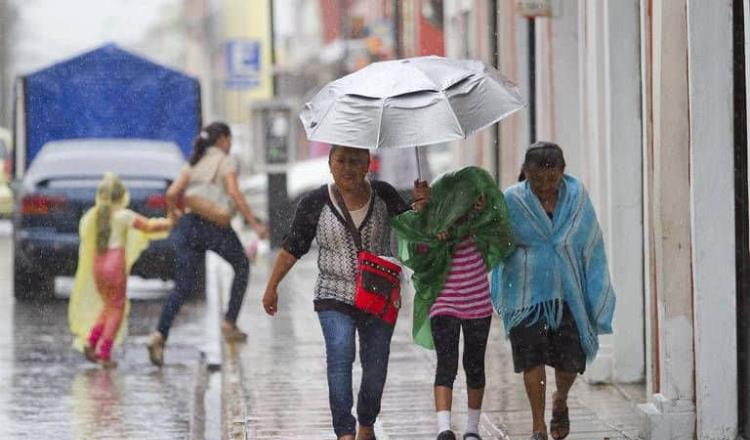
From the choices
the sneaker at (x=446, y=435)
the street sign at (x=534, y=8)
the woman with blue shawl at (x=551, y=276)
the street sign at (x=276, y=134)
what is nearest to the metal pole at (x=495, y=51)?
the street sign at (x=534, y=8)

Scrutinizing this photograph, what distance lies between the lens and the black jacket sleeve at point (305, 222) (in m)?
8.24

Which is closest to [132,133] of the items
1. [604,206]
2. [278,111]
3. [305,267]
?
[278,111]

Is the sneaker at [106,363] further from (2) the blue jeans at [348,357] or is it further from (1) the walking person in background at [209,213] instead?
(2) the blue jeans at [348,357]

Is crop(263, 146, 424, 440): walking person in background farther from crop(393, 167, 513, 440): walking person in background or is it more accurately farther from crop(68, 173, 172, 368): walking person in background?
crop(68, 173, 172, 368): walking person in background

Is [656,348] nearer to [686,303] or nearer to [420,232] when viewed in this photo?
[686,303]

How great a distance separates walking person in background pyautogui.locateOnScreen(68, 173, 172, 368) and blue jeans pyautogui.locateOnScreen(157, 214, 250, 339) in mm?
416

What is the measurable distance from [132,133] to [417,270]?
18663 millimetres

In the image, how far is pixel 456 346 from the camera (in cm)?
855

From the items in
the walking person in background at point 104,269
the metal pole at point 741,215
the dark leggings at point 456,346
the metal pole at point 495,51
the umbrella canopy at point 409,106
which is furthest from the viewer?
the metal pole at point 495,51

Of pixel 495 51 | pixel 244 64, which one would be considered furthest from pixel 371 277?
pixel 244 64

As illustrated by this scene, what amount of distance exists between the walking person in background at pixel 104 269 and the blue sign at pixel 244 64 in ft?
66.7

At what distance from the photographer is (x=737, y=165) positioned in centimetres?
888

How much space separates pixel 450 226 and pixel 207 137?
5949 millimetres

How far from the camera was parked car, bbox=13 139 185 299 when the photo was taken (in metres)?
18.0
